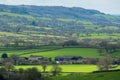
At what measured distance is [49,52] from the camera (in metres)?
168

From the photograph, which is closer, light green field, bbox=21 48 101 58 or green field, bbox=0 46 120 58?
light green field, bbox=21 48 101 58

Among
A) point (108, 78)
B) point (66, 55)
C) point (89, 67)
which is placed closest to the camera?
point (108, 78)

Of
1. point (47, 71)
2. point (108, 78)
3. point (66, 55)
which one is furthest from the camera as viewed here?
point (66, 55)

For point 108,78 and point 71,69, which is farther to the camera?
point 71,69

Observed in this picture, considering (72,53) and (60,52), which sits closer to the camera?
(72,53)

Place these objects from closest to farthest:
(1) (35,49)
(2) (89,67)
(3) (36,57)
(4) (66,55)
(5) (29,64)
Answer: (2) (89,67) → (5) (29,64) → (3) (36,57) → (4) (66,55) → (1) (35,49)

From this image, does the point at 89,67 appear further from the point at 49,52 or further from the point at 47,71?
the point at 49,52

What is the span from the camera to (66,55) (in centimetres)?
16488

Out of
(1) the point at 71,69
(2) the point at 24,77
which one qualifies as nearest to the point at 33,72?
(2) the point at 24,77

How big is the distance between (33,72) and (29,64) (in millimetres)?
48836

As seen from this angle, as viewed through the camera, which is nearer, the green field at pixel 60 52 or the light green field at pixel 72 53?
the light green field at pixel 72 53

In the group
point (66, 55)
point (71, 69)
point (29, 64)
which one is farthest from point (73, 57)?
point (71, 69)

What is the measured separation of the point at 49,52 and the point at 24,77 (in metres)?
78.0

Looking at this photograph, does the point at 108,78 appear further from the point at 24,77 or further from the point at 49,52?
the point at 49,52
